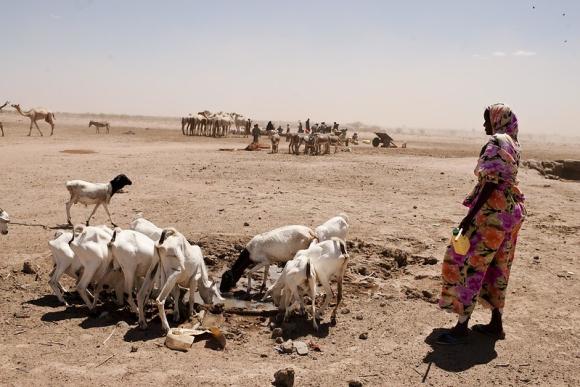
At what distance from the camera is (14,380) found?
5125 millimetres

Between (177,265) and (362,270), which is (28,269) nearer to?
(177,265)

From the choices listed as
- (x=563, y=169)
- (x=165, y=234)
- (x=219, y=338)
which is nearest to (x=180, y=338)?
(x=219, y=338)

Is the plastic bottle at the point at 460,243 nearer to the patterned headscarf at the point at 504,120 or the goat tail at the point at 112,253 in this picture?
the patterned headscarf at the point at 504,120

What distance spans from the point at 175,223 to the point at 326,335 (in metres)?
5.86

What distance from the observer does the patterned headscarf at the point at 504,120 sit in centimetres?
592

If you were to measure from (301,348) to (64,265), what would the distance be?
3.34 meters

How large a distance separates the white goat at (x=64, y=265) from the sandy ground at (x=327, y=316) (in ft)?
0.75

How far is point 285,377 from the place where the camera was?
512cm

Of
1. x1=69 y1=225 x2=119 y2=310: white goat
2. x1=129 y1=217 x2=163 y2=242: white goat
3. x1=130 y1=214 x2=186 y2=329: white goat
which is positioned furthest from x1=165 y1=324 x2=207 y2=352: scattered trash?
x1=129 y1=217 x2=163 y2=242: white goat

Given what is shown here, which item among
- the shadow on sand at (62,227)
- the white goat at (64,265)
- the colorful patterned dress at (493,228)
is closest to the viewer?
the colorful patterned dress at (493,228)

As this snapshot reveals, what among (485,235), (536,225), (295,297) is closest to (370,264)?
(295,297)

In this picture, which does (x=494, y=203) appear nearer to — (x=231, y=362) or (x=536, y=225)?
(x=231, y=362)

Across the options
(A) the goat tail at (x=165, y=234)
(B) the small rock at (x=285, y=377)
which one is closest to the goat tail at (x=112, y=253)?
(A) the goat tail at (x=165, y=234)

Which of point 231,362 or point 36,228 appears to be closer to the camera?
point 231,362
